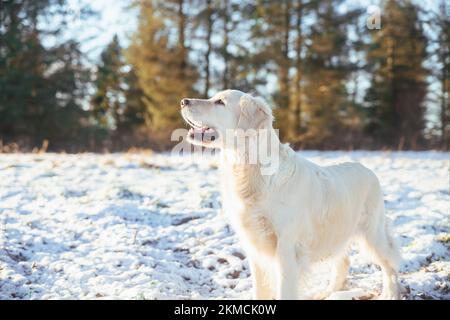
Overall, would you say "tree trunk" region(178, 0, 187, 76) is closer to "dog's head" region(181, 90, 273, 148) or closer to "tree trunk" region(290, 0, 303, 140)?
"tree trunk" region(290, 0, 303, 140)

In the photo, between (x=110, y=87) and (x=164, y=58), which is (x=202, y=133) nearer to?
(x=164, y=58)

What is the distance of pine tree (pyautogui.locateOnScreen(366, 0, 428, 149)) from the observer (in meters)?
19.9

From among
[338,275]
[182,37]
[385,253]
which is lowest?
[338,275]

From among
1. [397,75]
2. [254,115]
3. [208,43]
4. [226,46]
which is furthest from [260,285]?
[397,75]

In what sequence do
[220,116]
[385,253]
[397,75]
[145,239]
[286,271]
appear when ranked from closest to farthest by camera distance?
[286,271]
[220,116]
[385,253]
[145,239]
[397,75]

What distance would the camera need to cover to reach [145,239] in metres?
4.81

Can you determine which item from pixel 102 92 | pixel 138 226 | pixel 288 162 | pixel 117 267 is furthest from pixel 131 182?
pixel 102 92

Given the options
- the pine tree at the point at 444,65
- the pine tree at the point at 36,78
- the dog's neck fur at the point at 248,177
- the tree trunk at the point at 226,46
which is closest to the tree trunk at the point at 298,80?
the tree trunk at the point at 226,46

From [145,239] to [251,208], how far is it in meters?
2.00

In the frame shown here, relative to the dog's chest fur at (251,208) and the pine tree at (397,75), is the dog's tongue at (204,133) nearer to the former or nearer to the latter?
the dog's chest fur at (251,208)

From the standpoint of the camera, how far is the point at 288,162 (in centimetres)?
331

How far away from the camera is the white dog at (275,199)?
3152 mm

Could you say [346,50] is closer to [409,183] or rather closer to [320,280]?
[409,183]
